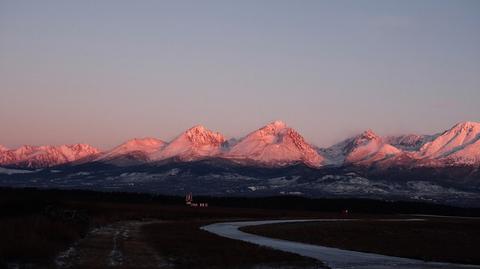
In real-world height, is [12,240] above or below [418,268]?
above

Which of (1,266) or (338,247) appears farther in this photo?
(338,247)

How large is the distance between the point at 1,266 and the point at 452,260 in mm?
30974

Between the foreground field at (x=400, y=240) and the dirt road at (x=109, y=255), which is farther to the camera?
the foreground field at (x=400, y=240)

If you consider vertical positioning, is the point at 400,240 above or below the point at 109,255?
below

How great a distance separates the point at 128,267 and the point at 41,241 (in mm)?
8144

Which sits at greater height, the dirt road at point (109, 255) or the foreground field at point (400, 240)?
the dirt road at point (109, 255)

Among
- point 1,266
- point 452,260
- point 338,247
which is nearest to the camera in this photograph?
point 1,266

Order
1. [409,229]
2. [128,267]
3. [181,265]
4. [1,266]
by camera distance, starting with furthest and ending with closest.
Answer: [409,229] < [181,265] < [128,267] < [1,266]

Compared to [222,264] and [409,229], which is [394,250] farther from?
[409,229]

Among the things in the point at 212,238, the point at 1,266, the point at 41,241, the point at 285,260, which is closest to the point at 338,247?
the point at 212,238

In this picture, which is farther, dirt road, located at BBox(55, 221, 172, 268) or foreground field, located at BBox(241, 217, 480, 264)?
foreground field, located at BBox(241, 217, 480, 264)

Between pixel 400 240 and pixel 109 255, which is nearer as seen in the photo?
pixel 109 255

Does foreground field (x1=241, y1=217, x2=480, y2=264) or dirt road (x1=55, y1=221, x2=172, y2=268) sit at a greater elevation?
dirt road (x1=55, y1=221, x2=172, y2=268)

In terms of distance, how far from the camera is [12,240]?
40.8 metres
